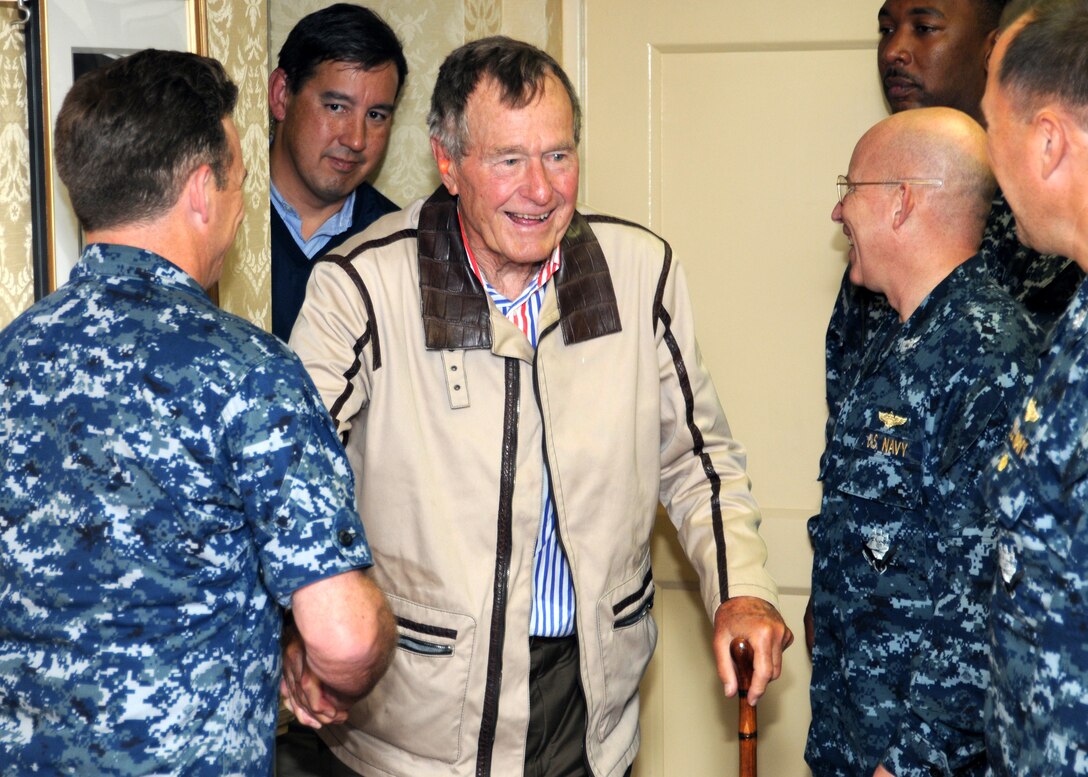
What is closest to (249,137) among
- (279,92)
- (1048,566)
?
(279,92)

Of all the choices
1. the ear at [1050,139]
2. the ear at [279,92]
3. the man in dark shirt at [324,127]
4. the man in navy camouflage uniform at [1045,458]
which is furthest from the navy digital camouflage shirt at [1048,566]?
the ear at [279,92]

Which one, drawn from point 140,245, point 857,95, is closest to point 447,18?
point 857,95

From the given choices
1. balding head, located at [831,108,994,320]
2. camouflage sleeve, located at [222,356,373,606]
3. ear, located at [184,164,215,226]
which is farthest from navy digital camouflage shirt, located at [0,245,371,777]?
balding head, located at [831,108,994,320]

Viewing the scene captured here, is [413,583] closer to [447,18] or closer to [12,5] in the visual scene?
[12,5]

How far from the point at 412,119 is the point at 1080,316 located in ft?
7.49

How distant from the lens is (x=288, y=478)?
4.83 feet

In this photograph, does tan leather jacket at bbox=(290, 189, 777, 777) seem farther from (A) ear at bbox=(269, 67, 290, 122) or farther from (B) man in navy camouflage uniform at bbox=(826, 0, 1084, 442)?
(A) ear at bbox=(269, 67, 290, 122)

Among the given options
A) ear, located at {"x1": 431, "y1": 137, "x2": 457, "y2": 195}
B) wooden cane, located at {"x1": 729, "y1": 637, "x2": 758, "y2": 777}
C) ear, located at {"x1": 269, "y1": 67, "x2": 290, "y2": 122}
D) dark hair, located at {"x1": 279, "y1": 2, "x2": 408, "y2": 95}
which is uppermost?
dark hair, located at {"x1": 279, "y1": 2, "x2": 408, "y2": 95}

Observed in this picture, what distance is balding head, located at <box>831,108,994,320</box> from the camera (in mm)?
2197

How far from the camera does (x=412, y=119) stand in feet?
11.0

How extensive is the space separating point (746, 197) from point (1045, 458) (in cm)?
192

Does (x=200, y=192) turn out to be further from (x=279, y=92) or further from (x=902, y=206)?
(x=279, y=92)

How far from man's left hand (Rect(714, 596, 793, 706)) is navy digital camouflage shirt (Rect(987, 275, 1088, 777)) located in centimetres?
48

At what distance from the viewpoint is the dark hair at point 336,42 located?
9.95 feet
